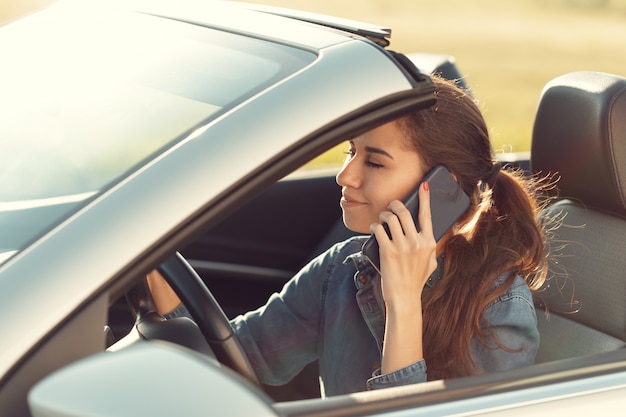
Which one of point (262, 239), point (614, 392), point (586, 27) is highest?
point (614, 392)

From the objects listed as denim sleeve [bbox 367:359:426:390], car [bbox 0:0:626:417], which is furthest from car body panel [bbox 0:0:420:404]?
denim sleeve [bbox 367:359:426:390]

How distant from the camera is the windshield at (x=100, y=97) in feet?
4.51

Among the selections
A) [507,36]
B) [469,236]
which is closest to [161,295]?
[469,236]

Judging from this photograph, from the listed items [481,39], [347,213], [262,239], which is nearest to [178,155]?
[347,213]

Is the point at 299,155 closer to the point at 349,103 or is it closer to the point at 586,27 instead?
the point at 349,103

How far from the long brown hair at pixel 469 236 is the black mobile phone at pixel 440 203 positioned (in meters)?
0.06

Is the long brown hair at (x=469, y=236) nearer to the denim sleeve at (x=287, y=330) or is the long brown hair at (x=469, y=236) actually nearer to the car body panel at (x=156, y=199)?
the denim sleeve at (x=287, y=330)

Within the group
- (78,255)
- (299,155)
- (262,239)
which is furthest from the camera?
(262,239)

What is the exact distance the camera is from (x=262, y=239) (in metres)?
3.64

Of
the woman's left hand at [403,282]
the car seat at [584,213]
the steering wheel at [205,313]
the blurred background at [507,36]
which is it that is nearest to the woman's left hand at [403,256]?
the woman's left hand at [403,282]

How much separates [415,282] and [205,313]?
1.36 feet

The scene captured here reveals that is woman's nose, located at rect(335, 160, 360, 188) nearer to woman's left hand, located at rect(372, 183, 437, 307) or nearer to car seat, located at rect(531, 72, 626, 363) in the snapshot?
woman's left hand, located at rect(372, 183, 437, 307)

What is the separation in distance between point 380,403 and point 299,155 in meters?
0.36

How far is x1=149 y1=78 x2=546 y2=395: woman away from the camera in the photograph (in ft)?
6.07
